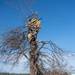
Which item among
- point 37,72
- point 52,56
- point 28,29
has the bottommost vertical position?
point 37,72

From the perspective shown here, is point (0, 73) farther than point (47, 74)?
Yes

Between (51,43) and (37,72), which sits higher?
(51,43)

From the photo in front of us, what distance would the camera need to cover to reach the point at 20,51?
13961mm

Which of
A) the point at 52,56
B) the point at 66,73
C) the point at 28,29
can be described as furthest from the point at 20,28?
the point at 66,73

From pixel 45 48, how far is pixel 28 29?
1563mm

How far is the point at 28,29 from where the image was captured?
14.4m

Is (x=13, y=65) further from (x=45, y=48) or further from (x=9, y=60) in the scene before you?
(x=45, y=48)

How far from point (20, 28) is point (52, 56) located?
260 cm

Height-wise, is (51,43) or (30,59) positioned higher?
(51,43)

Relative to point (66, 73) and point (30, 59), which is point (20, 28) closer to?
point (30, 59)

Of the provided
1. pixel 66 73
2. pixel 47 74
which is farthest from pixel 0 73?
pixel 47 74

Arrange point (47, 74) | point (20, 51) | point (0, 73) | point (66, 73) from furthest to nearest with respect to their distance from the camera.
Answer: point (0, 73) → point (66, 73) → point (47, 74) → point (20, 51)

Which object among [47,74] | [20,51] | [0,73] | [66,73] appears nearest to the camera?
[20,51]

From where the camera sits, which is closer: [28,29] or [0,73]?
[28,29]
